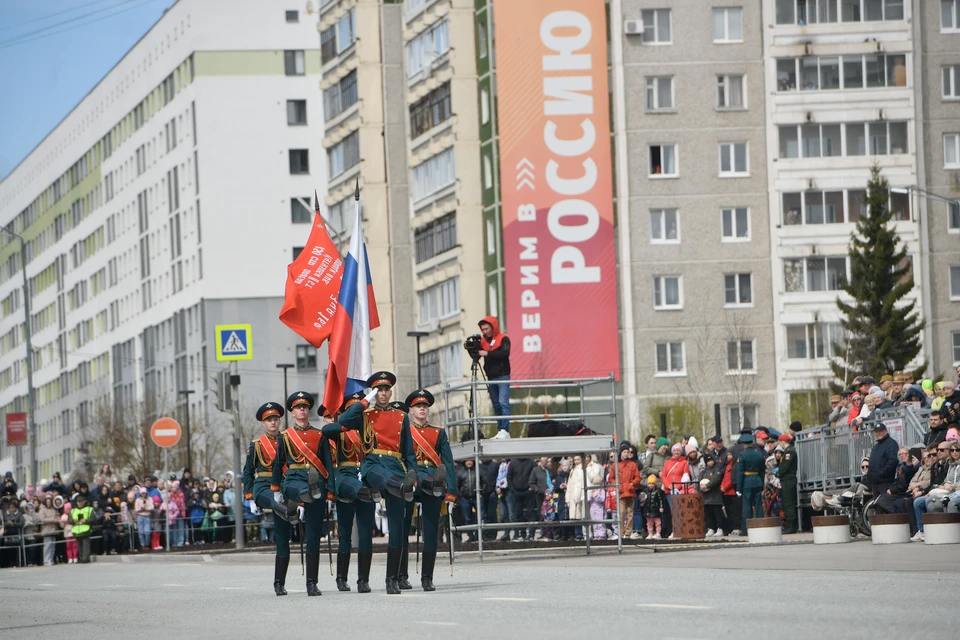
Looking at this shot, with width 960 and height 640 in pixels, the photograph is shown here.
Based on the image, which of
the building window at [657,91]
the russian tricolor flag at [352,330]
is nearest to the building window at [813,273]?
the building window at [657,91]

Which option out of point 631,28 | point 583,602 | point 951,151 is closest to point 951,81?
point 951,151

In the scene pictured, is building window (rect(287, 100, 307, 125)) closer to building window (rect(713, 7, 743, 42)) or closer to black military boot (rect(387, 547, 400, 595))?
building window (rect(713, 7, 743, 42))

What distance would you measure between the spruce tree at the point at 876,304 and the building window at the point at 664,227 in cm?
732

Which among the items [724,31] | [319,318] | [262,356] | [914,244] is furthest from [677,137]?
[319,318]

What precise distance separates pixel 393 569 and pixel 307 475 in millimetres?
1513

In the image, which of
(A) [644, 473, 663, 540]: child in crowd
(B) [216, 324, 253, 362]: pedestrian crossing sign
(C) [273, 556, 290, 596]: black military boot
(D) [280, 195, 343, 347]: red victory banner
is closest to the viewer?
(C) [273, 556, 290, 596]: black military boot

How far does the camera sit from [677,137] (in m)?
89.4

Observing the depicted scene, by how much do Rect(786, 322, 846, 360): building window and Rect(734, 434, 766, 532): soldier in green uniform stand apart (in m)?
53.6

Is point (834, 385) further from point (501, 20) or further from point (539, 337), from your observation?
point (501, 20)

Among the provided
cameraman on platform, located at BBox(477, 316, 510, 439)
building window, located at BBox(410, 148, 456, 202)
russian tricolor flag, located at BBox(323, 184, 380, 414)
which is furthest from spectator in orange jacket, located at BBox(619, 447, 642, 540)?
building window, located at BBox(410, 148, 456, 202)

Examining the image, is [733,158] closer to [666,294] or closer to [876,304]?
[666,294]

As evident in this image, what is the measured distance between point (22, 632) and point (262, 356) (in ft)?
345

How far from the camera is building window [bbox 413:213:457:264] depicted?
307 ft

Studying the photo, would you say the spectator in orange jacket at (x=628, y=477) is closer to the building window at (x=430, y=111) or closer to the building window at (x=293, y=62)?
the building window at (x=430, y=111)
